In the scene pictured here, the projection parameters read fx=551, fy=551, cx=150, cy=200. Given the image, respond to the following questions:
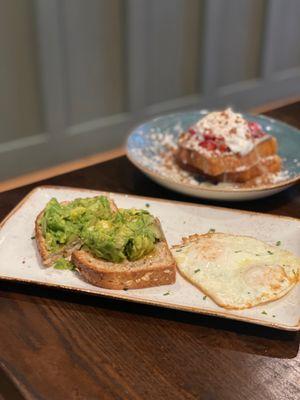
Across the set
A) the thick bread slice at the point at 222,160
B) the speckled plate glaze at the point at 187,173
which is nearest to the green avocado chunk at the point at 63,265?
the speckled plate glaze at the point at 187,173

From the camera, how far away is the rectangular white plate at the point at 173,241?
3.12 feet

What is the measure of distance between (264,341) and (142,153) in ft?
2.36

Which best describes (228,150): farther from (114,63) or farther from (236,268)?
(114,63)

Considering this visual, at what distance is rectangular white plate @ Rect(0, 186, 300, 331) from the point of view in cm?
95

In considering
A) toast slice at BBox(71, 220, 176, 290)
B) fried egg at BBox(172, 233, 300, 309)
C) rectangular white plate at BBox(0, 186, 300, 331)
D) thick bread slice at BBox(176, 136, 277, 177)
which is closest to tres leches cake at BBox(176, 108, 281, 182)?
thick bread slice at BBox(176, 136, 277, 177)

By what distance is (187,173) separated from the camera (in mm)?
1509

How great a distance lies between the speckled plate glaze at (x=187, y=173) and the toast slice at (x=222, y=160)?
37mm

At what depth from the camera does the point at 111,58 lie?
2.98 m

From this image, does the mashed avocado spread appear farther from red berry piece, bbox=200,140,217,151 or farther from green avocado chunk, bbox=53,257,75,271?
red berry piece, bbox=200,140,217,151

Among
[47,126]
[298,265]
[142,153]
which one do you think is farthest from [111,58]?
[298,265]

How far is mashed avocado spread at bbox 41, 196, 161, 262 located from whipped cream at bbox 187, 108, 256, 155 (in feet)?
1.45

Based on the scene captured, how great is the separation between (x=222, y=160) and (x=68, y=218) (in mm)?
508

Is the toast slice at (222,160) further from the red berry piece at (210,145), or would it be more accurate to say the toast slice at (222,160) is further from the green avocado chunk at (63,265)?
the green avocado chunk at (63,265)

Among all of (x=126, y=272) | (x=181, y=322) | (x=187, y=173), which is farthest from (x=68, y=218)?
(x=187, y=173)
